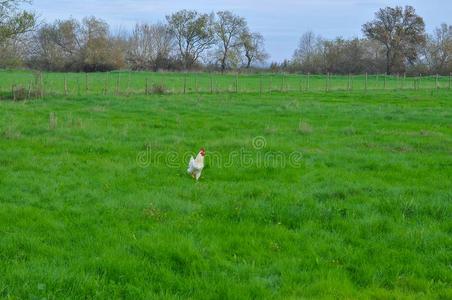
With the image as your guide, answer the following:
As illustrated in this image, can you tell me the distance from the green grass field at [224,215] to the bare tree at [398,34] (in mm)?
68458

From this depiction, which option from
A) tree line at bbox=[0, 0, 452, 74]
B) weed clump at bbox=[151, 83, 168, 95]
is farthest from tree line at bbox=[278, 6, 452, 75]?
weed clump at bbox=[151, 83, 168, 95]

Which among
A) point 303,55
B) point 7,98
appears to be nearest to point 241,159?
point 7,98

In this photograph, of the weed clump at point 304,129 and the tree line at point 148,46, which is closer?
the weed clump at point 304,129

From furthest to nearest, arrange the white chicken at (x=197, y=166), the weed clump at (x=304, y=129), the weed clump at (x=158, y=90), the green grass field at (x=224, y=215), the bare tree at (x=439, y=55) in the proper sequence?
the bare tree at (x=439, y=55)
the weed clump at (x=158, y=90)
the weed clump at (x=304, y=129)
the white chicken at (x=197, y=166)
the green grass field at (x=224, y=215)

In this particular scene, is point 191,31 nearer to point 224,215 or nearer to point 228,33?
point 228,33

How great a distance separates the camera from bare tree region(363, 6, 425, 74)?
79.4m

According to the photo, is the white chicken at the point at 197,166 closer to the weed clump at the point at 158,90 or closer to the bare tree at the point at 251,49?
the weed clump at the point at 158,90

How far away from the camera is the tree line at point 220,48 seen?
7756 centimetres

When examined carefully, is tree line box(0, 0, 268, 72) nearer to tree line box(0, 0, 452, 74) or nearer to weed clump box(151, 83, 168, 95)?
tree line box(0, 0, 452, 74)

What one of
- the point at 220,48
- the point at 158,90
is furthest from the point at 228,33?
the point at 158,90

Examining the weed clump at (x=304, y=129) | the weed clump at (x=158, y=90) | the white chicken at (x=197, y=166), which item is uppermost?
the weed clump at (x=158, y=90)

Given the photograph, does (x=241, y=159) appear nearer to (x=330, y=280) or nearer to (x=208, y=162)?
(x=208, y=162)

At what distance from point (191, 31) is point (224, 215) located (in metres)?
83.4

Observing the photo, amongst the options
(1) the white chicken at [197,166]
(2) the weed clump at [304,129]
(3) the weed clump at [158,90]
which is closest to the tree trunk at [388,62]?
(3) the weed clump at [158,90]
